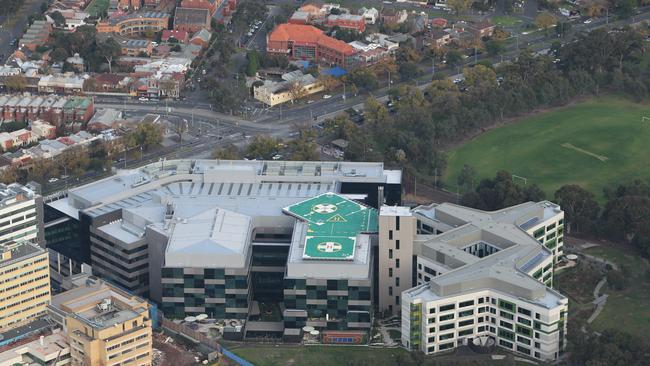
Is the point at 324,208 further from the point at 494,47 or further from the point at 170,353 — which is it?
the point at 494,47

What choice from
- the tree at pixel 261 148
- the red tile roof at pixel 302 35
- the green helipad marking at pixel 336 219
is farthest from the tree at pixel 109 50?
the green helipad marking at pixel 336 219

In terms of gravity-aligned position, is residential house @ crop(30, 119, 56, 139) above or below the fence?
above

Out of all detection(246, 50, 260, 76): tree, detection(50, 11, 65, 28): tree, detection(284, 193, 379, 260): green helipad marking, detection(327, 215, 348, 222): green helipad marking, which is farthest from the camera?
detection(50, 11, 65, 28): tree

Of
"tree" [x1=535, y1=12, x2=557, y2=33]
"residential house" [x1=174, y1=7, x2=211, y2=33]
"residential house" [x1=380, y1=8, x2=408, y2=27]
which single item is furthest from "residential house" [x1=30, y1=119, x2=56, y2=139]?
"tree" [x1=535, y1=12, x2=557, y2=33]

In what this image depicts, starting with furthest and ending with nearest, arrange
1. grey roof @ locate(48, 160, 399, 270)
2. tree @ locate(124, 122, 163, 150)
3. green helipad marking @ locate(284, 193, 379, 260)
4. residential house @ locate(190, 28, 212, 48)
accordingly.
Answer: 1. residential house @ locate(190, 28, 212, 48)
2. tree @ locate(124, 122, 163, 150)
3. grey roof @ locate(48, 160, 399, 270)
4. green helipad marking @ locate(284, 193, 379, 260)

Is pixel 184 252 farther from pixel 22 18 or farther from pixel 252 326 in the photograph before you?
→ pixel 22 18

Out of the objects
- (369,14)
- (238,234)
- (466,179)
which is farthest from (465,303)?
(369,14)

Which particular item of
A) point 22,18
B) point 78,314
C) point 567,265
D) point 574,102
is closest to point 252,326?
point 78,314

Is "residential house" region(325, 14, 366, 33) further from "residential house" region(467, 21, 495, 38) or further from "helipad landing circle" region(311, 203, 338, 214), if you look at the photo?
"helipad landing circle" region(311, 203, 338, 214)
